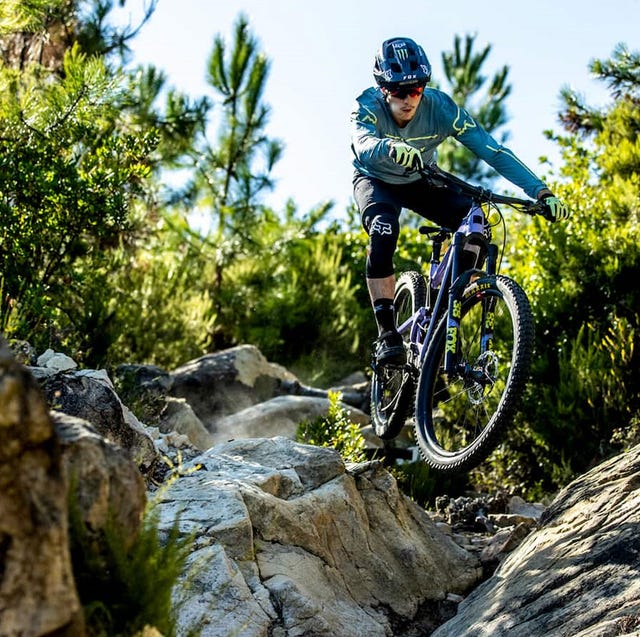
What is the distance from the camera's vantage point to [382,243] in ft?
19.0

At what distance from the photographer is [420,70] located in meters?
5.70

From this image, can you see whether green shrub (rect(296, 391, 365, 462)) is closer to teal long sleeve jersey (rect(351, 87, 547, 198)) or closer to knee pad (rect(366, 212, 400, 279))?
knee pad (rect(366, 212, 400, 279))

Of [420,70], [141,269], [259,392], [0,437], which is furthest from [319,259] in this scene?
[0,437]

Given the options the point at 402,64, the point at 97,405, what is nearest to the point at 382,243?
the point at 402,64

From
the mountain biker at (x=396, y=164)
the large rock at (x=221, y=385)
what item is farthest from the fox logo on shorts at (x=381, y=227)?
the large rock at (x=221, y=385)

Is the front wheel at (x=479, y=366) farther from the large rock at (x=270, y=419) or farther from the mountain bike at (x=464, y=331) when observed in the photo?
the large rock at (x=270, y=419)

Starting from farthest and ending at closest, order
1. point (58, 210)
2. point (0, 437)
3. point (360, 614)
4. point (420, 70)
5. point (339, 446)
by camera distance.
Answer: point (58, 210) < point (339, 446) < point (420, 70) < point (360, 614) < point (0, 437)

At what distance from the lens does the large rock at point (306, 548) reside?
14.8 feet

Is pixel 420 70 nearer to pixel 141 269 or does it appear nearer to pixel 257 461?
pixel 257 461

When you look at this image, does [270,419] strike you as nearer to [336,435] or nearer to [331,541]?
[336,435]

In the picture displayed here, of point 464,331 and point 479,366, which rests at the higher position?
point 464,331

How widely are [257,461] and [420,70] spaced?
2401 millimetres

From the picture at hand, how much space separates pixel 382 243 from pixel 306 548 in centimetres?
179

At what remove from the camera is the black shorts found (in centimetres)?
586
